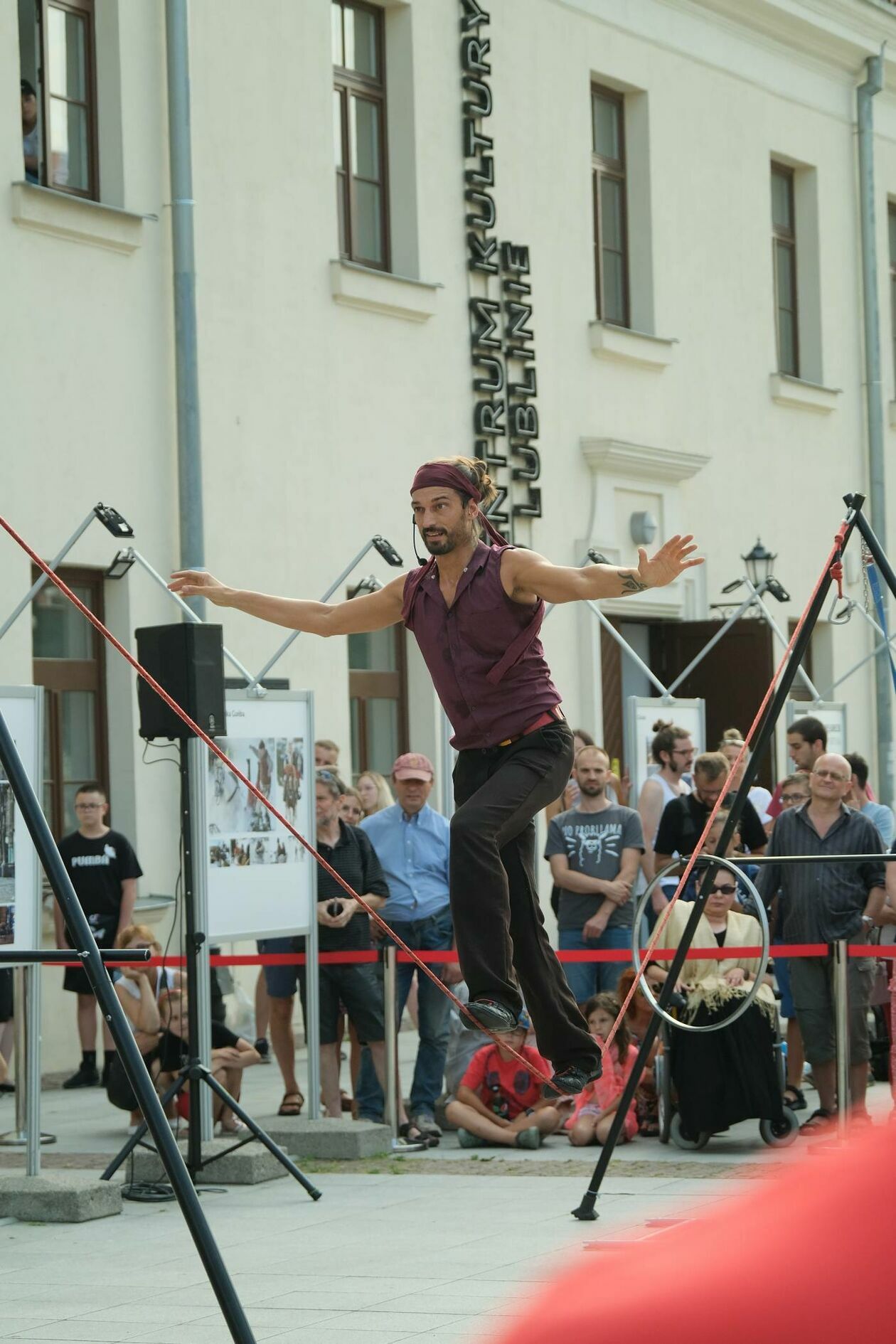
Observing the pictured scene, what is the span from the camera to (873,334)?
2116cm

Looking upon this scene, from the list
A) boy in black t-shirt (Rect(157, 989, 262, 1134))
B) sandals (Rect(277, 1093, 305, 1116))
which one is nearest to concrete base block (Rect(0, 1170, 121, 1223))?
boy in black t-shirt (Rect(157, 989, 262, 1134))

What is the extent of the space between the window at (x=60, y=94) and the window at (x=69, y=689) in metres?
2.70

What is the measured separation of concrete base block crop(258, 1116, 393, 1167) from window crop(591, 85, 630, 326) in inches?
399

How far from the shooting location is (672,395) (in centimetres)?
1859

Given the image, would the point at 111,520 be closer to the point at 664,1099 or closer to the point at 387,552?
the point at 387,552

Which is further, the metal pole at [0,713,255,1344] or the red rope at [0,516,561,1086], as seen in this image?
the red rope at [0,516,561,1086]

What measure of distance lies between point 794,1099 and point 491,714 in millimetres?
A: 5266

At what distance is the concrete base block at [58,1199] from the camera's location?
27.5 ft

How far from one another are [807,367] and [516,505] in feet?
19.8

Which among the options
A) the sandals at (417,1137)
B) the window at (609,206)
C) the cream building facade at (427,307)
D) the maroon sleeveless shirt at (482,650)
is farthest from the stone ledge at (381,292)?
the maroon sleeveless shirt at (482,650)

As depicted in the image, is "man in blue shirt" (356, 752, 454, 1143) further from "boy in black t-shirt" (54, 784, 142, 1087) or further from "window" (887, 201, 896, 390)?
"window" (887, 201, 896, 390)

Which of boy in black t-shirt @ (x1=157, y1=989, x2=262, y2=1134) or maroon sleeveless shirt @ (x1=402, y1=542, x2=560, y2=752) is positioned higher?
maroon sleeveless shirt @ (x1=402, y1=542, x2=560, y2=752)

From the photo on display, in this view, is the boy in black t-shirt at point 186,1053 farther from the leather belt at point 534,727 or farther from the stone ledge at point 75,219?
the stone ledge at point 75,219

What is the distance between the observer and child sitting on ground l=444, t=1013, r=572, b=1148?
9.91 metres
